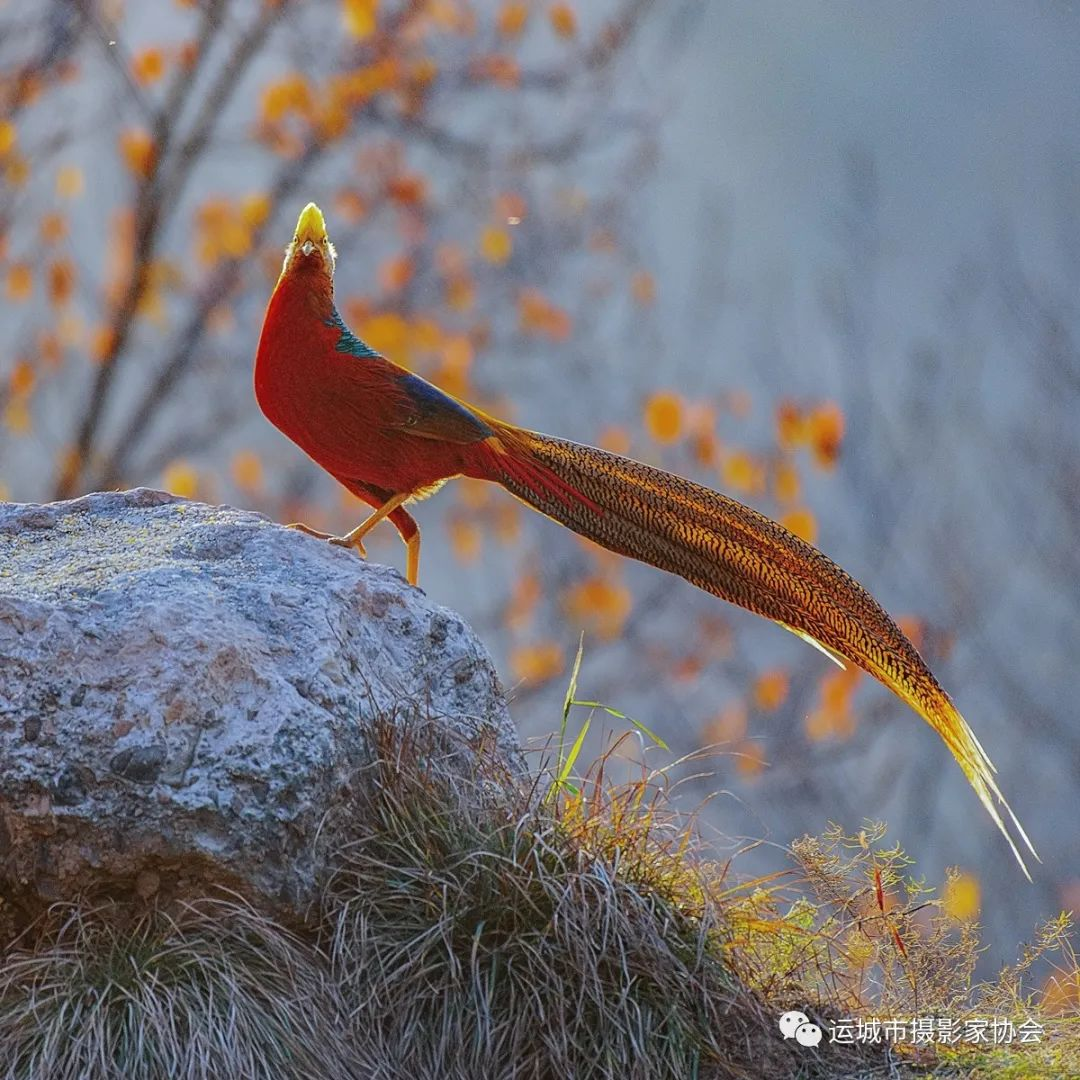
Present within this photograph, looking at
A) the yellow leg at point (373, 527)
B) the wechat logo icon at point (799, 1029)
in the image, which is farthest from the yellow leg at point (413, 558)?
the wechat logo icon at point (799, 1029)

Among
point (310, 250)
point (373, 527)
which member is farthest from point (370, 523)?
point (310, 250)

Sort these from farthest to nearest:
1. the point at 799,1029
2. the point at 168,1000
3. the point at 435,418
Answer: the point at 435,418
the point at 799,1029
the point at 168,1000

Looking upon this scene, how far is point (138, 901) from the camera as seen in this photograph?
2895mm

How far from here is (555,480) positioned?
347 centimetres

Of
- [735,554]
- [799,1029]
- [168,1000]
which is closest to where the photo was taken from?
[168,1000]

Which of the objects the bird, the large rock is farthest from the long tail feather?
the large rock

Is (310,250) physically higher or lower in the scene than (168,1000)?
higher

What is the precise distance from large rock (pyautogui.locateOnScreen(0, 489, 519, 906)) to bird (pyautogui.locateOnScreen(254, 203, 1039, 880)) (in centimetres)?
41

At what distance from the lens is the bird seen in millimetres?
3344

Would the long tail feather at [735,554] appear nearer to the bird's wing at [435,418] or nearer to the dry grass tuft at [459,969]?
the bird's wing at [435,418]

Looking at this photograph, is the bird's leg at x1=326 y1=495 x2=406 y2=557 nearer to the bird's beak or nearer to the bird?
the bird

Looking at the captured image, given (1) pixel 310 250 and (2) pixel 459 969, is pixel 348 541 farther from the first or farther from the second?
(2) pixel 459 969

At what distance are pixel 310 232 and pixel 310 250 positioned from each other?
47 mm

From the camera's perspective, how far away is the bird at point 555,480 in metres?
3.34
